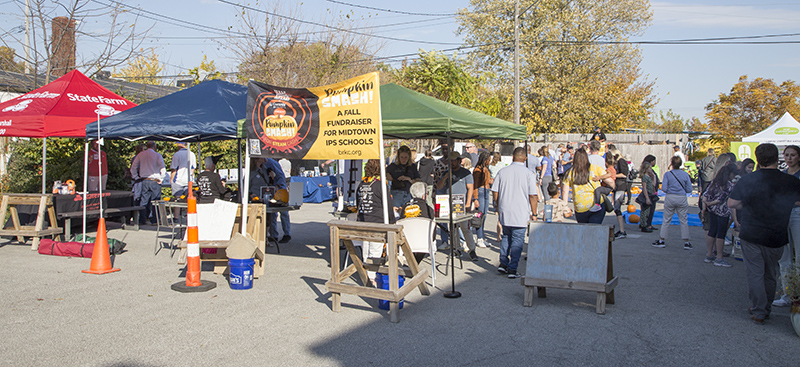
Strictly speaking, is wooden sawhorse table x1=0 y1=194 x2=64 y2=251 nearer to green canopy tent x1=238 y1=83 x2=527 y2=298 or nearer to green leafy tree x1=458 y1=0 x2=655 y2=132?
green canopy tent x1=238 y1=83 x2=527 y2=298

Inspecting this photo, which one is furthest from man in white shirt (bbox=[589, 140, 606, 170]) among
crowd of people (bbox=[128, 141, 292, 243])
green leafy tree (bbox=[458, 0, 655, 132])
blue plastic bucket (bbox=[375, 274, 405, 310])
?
green leafy tree (bbox=[458, 0, 655, 132])

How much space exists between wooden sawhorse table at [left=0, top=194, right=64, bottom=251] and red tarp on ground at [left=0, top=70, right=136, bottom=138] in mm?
1065

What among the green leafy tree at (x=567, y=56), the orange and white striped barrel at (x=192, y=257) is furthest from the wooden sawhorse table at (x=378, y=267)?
the green leafy tree at (x=567, y=56)

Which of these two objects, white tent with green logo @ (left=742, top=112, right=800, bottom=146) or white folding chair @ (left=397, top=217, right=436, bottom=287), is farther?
white tent with green logo @ (left=742, top=112, right=800, bottom=146)

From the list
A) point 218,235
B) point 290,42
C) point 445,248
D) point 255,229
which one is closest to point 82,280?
point 218,235

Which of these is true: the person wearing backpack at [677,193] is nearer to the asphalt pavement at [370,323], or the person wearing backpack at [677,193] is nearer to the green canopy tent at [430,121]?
the asphalt pavement at [370,323]

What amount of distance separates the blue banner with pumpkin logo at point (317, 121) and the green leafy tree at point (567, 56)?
26532mm

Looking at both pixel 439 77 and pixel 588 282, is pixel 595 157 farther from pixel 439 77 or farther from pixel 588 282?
pixel 439 77

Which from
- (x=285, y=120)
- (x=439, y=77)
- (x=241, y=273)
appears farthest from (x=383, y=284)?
(x=439, y=77)

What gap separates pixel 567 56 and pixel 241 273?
29104 mm

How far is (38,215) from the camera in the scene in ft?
30.6

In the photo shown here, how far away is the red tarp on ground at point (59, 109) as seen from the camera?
30.4ft

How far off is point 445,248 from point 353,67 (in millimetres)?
22061

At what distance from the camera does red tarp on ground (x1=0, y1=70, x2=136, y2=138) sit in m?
9.27
